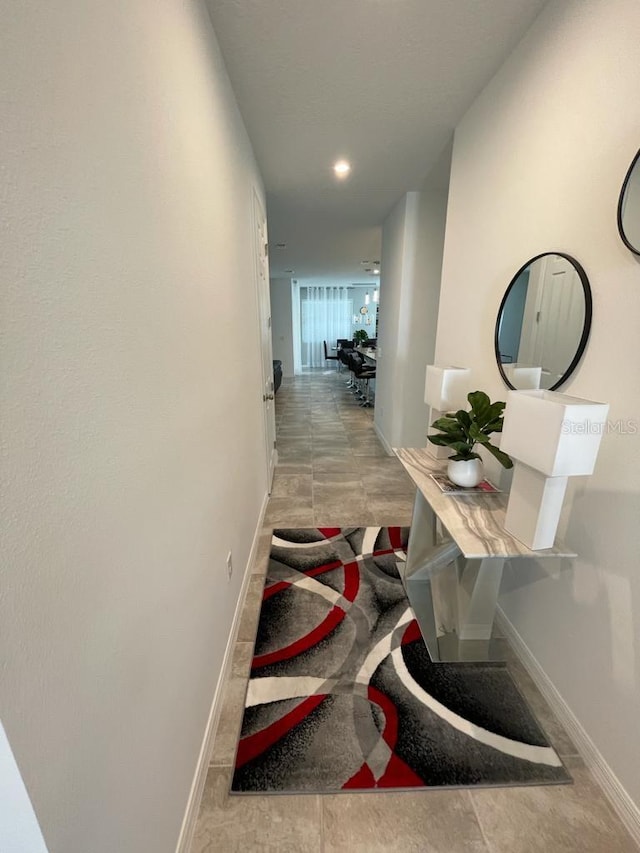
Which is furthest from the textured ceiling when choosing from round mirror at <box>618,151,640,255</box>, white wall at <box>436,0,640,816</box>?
round mirror at <box>618,151,640,255</box>

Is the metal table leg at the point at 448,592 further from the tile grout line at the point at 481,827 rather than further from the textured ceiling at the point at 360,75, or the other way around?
the textured ceiling at the point at 360,75

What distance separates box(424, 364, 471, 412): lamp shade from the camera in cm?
197

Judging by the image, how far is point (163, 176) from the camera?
957mm

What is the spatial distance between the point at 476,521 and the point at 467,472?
0.96 feet

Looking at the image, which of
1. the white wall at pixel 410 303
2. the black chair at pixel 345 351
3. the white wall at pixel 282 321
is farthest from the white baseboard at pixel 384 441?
the white wall at pixel 282 321

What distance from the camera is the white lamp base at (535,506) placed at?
3.88ft

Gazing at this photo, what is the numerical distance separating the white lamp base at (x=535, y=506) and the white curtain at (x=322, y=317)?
10.2 meters

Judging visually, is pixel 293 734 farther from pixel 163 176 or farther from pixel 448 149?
pixel 448 149

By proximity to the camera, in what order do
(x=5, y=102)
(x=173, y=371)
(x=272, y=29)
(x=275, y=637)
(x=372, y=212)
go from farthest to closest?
(x=372, y=212), (x=275, y=637), (x=272, y=29), (x=173, y=371), (x=5, y=102)

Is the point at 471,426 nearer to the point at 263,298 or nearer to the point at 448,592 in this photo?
the point at 448,592

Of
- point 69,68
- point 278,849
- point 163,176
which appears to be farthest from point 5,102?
point 278,849

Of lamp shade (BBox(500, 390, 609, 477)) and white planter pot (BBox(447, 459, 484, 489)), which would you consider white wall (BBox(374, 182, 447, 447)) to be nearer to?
white planter pot (BBox(447, 459, 484, 489))

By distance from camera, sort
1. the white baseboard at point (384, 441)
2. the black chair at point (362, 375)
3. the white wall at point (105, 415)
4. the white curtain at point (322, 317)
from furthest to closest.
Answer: the white curtain at point (322, 317) → the black chair at point (362, 375) → the white baseboard at point (384, 441) → the white wall at point (105, 415)

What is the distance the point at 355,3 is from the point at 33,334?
1845 millimetres
